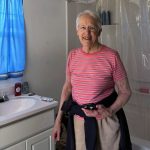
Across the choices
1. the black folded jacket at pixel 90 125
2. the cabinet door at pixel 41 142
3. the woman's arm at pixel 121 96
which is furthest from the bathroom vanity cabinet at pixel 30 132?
the woman's arm at pixel 121 96

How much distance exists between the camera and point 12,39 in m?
1.93

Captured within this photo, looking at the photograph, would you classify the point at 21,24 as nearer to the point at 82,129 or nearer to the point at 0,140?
the point at 0,140

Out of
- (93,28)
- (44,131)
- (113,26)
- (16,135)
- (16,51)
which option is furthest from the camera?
(113,26)

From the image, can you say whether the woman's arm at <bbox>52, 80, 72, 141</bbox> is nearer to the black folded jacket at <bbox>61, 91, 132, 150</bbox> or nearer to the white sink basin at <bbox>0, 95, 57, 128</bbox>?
the black folded jacket at <bbox>61, 91, 132, 150</bbox>


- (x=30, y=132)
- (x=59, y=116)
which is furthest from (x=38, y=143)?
(x=59, y=116)

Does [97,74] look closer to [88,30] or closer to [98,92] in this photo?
[98,92]

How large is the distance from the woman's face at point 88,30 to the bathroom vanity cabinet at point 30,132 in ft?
2.19

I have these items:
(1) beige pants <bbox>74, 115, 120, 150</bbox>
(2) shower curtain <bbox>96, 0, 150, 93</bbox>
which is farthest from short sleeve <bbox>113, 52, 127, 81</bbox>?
(2) shower curtain <bbox>96, 0, 150, 93</bbox>

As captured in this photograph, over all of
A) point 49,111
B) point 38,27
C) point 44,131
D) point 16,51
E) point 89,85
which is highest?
point 38,27

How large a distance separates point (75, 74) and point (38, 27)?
103cm

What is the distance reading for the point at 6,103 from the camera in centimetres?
183

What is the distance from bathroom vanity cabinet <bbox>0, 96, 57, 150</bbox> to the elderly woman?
45 cm

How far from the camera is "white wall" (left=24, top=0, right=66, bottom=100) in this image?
2.13 metres

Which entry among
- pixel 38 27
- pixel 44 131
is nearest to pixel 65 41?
pixel 38 27
